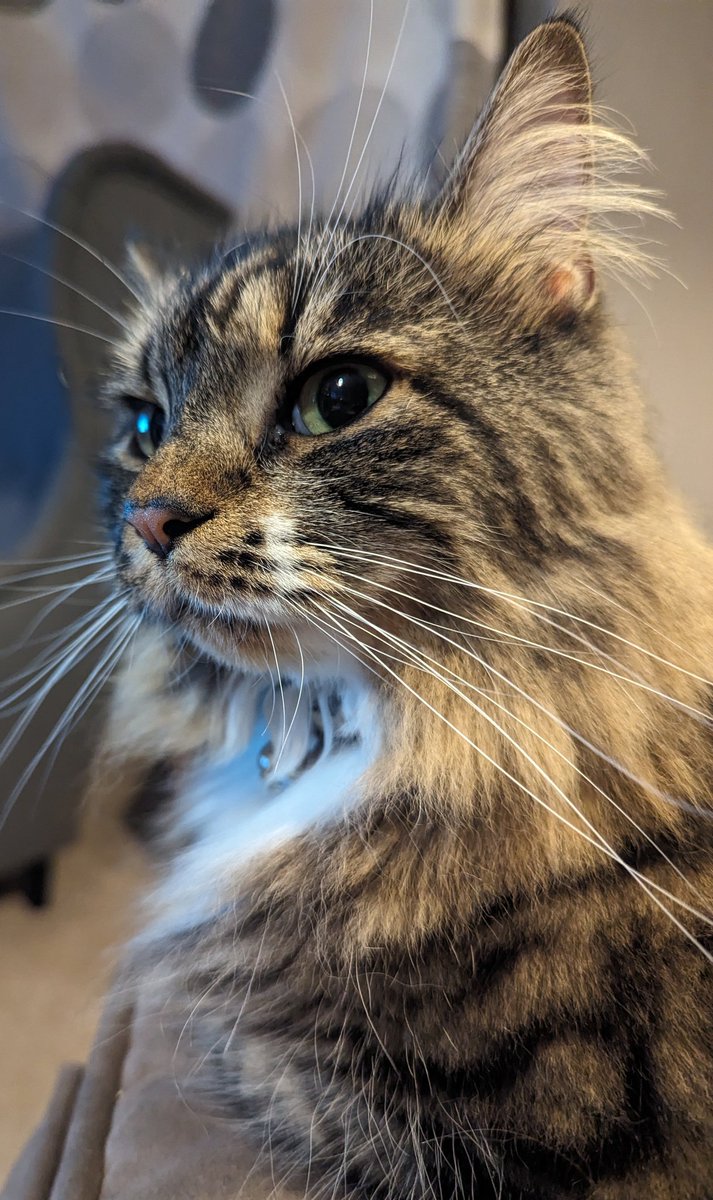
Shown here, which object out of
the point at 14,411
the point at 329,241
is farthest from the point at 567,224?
the point at 14,411

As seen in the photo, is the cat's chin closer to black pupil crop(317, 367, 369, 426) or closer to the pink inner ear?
black pupil crop(317, 367, 369, 426)

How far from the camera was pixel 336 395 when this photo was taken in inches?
25.5

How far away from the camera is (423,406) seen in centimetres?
62

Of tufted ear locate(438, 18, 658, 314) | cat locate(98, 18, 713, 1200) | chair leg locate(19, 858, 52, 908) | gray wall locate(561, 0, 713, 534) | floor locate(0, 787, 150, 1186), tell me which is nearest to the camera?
cat locate(98, 18, 713, 1200)

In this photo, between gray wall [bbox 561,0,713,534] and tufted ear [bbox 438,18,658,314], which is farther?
gray wall [bbox 561,0,713,534]

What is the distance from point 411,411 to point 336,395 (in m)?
0.07

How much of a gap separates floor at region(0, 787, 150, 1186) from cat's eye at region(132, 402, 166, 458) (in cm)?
60

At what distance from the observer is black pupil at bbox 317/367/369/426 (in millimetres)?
645

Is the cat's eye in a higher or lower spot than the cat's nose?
higher

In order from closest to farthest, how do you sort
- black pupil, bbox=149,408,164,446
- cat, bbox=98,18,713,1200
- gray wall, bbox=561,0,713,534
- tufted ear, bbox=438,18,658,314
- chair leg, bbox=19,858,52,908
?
cat, bbox=98,18,713,1200 < tufted ear, bbox=438,18,658,314 < black pupil, bbox=149,408,164,446 < gray wall, bbox=561,0,713,534 < chair leg, bbox=19,858,52,908

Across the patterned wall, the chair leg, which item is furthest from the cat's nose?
the chair leg

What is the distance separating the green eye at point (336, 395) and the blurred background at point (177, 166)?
0.42m

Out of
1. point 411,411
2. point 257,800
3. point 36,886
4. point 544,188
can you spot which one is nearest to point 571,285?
point 544,188

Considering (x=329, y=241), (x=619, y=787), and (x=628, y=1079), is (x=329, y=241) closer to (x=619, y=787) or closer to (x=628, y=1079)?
(x=619, y=787)
